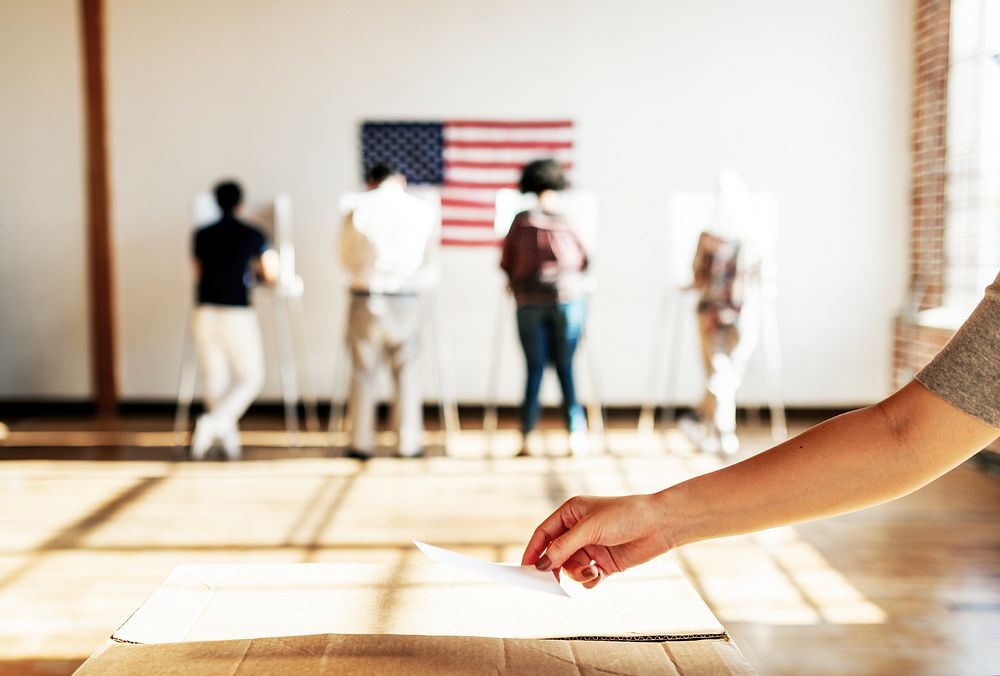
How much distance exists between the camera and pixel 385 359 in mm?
5469

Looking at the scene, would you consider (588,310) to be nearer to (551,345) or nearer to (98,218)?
(551,345)

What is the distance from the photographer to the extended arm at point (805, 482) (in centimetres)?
91

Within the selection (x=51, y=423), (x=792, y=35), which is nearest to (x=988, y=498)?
(x=792, y=35)

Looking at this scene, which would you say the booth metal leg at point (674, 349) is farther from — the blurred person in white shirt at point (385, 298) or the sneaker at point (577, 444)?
the blurred person in white shirt at point (385, 298)

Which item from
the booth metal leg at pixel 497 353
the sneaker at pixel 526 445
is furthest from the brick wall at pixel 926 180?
the booth metal leg at pixel 497 353

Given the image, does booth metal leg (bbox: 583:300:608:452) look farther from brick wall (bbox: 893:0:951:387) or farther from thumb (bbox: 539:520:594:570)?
thumb (bbox: 539:520:594:570)

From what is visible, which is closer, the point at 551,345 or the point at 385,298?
the point at 385,298

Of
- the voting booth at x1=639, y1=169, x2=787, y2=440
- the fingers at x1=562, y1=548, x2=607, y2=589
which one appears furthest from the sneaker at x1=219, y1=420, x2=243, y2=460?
the fingers at x1=562, y1=548, x2=607, y2=589

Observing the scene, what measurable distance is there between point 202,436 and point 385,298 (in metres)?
1.26

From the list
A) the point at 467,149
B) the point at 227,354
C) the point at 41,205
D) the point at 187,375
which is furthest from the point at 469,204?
the point at 41,205

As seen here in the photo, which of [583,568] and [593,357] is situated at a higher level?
[583,568]

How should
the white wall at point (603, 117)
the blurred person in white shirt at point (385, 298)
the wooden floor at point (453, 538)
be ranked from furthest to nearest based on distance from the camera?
the white wall at point (603, 117) → the blurred person in white shirt at point (385, 298) → the wooden floor at point (453, 538)

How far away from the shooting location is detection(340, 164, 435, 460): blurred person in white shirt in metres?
5.15

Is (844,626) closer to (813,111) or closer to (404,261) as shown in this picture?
(404,261)
